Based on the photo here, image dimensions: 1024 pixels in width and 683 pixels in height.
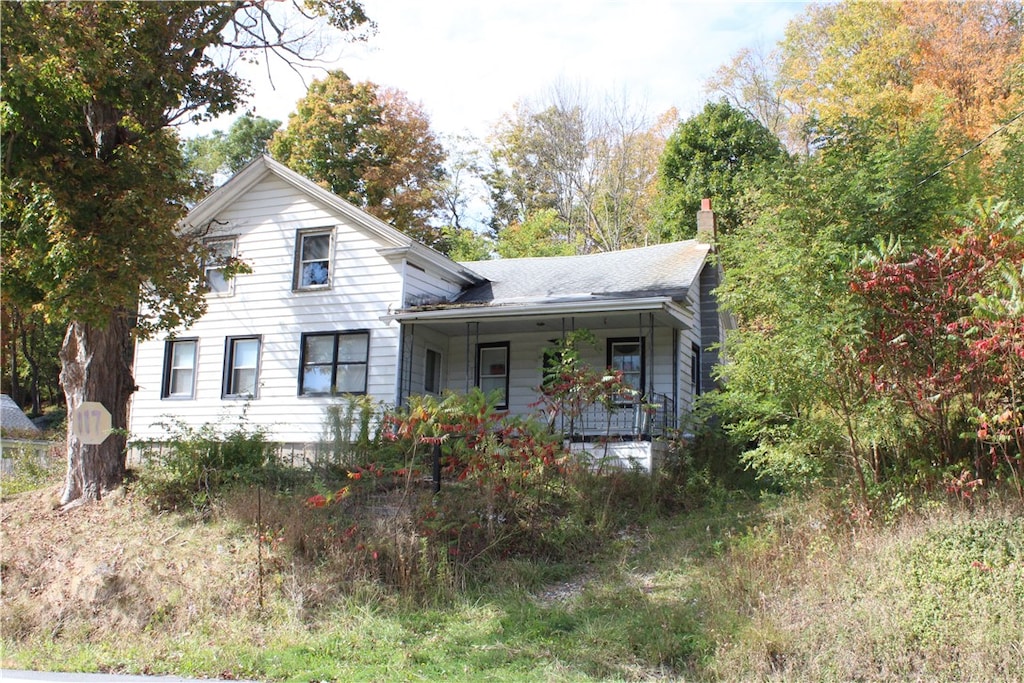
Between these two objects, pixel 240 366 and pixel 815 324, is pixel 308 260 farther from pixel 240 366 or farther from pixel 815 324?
pixel 815 324

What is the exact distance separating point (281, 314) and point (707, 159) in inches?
599

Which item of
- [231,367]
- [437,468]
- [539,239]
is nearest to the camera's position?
[437,468]

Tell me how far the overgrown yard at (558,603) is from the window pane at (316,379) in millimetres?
5982

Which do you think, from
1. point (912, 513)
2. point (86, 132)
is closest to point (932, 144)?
point (912, 513)

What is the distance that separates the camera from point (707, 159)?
26.7m

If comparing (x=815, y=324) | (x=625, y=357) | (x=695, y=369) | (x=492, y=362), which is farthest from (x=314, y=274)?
(x=815, y=324)

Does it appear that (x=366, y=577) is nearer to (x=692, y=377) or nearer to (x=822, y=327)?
(x=822, y=327)

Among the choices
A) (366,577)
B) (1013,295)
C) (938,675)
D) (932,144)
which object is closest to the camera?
(938,675)

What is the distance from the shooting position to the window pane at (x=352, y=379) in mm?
17438

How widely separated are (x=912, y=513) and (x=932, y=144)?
678 centimetres

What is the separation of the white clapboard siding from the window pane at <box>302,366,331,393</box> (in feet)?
0.69

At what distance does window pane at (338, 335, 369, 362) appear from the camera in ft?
57.6

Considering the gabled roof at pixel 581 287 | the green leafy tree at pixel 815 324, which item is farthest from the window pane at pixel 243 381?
the green leafy tree at pixel 815 324

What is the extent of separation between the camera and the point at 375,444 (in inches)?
550
